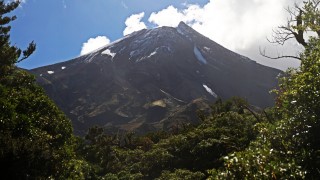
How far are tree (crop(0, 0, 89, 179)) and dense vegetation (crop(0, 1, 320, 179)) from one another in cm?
5

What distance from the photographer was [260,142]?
10789 mm

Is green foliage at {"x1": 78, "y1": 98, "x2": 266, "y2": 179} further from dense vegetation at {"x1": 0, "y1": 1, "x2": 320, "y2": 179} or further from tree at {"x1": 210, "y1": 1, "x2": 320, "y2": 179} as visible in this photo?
tree at {"x1": 210, "y1": 1, "x2": 320, "y2": 179}

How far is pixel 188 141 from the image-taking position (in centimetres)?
3597

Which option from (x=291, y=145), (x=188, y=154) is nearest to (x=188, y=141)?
(x=188, y=154)

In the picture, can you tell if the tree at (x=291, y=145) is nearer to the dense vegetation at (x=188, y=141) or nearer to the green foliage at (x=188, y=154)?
the dense vegetation at (x=188, y=141)

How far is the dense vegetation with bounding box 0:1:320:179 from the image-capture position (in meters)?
8.89

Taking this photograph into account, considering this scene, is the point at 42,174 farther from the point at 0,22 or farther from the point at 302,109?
the point at 0,22

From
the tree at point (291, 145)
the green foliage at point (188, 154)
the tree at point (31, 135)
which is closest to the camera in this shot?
the tree at point (291, 145)

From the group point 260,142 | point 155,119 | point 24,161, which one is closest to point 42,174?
point 24,161

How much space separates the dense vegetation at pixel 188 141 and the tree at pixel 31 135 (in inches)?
1.8

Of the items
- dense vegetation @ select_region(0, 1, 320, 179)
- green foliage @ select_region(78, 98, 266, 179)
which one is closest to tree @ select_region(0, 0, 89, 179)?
dense vegetation @ select_region(0, 1, 320, 179)

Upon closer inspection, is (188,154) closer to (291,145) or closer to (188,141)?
(188,141)

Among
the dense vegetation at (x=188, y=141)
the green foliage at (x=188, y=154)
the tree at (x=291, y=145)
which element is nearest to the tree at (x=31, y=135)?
the dense vegetation at (x=188, y=141)

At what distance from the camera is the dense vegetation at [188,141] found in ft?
29.2
